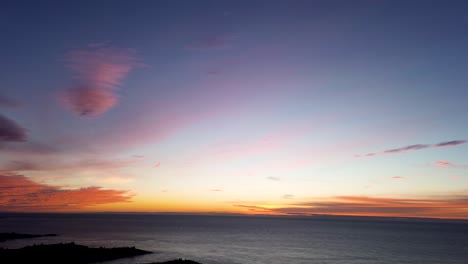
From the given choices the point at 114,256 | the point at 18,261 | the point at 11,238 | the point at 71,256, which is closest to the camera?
the point at 18,261

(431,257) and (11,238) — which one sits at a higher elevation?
(11,238)

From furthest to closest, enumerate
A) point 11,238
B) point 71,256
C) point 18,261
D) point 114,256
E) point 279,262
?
point 11,238 < point 279,262 < point 114,256 < point 71,256 < point 18,261

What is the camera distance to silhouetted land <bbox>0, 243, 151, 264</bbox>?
5803 cm

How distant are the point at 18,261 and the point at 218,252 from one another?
44.5 metres

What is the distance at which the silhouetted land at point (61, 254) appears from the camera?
190ft

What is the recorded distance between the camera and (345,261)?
2968 inches

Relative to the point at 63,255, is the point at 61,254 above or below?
above

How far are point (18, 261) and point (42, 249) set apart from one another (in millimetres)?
10988

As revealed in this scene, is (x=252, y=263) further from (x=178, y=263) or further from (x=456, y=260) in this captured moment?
(x=456, y=260)

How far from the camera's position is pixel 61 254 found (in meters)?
63.7

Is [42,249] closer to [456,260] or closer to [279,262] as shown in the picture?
[279,262]

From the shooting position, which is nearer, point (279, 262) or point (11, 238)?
point (279, 262)

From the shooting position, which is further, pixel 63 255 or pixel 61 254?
pixel 61 254

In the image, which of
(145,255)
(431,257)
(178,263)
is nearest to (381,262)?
(431,257)
